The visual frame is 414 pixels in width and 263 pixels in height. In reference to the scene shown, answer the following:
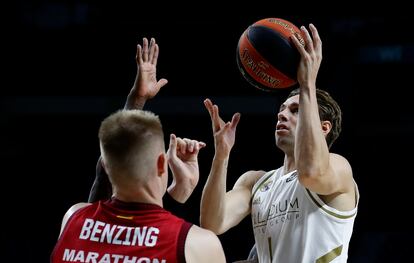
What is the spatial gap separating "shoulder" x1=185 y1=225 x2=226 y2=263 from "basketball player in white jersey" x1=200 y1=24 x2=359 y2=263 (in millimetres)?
966

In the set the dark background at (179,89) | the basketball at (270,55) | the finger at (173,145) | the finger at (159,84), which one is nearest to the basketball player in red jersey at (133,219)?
the finger at (173,145)

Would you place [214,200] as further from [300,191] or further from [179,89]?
[179,89]

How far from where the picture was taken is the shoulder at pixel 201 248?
7.07ft

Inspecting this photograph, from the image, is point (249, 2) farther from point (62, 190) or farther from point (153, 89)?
point (153, 89)

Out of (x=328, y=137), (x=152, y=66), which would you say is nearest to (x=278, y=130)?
(x=328, y=137)

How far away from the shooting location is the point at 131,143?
2260 mm

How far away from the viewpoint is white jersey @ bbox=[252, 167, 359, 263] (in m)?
3.28

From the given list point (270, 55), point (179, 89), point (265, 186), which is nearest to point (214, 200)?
point (265, 186)

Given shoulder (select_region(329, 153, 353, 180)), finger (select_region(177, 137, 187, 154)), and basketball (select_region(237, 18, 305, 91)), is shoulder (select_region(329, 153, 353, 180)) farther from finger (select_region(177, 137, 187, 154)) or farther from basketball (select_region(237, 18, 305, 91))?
finger (select_region(177, 137, 187, 154))

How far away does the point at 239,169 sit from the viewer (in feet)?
29.6

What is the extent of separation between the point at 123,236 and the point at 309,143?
3.77 ft

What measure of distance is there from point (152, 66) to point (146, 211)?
1331 millimetres

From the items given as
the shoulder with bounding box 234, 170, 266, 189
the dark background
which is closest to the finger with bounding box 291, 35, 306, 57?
the shoulder with bounding box 234, 170, 266, 189

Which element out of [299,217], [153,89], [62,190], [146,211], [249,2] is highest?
[249,2]
